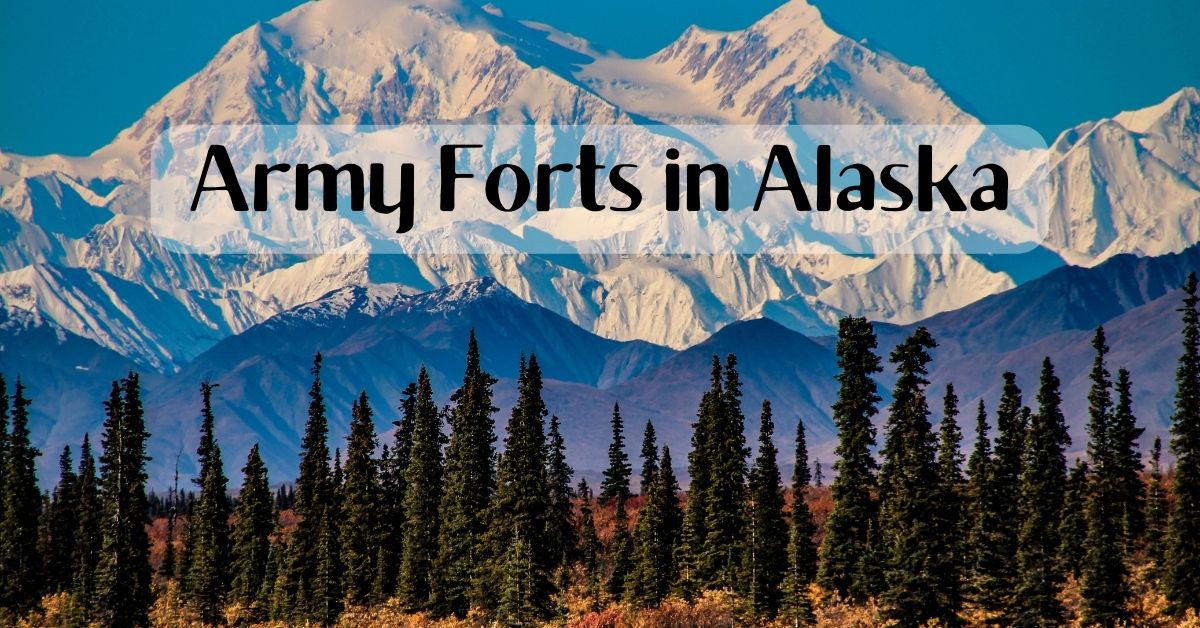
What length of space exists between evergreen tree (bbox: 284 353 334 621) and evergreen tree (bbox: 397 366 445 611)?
17.6ft

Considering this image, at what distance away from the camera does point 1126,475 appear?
390ft

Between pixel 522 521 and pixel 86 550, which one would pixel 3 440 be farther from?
pixel 522 521

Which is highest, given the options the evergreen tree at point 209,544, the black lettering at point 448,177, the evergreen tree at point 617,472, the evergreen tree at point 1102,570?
the black lettering at point 448,177

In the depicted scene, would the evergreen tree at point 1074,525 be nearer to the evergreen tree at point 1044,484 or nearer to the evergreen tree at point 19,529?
the evergreen tree at point 1044,484

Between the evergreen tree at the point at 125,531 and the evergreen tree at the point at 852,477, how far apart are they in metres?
36.4

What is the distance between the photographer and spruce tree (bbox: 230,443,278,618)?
12456cm

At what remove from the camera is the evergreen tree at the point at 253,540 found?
124 m

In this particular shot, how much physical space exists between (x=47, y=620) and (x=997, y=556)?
213 feet

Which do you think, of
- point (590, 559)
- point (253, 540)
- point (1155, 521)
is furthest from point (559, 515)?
point (1155, 521)

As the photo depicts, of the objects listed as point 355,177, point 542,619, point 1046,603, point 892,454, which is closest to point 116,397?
point 355,177

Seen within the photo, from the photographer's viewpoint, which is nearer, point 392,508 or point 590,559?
point 392,508

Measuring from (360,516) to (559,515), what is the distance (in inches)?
526

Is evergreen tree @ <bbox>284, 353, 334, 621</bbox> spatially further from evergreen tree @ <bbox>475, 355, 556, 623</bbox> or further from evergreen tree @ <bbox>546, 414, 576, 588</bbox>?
evergreen tree @ <bbox>546, 414, 576, 588</bbox>

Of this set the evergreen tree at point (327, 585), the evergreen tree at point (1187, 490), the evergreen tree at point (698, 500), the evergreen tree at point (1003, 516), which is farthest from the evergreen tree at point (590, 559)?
the evergreen tree at point (1187, 490)
